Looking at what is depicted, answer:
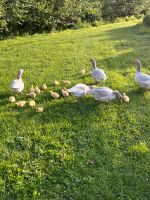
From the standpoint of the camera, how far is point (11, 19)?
12695 mm

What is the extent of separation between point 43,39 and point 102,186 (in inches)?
325

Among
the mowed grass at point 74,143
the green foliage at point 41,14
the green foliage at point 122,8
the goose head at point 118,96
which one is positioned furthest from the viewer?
the green foliage at point 122,8

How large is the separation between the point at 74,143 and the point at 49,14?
31.5 ft

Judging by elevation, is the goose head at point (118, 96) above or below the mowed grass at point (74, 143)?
above

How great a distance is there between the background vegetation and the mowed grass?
4322mm

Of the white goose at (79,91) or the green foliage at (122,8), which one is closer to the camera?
the white goose at (79,91)

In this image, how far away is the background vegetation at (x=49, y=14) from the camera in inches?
494

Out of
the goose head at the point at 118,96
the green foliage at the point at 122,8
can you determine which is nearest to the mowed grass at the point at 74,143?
the goose head at the point at 118,96

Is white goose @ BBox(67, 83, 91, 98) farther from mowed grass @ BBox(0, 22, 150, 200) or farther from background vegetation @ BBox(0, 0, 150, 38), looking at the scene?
background vegetation @ BBox(0, 0, 150, 38)

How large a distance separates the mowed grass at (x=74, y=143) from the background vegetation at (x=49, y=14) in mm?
4322

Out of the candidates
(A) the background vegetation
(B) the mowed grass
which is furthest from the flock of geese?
(A) the background vegetation

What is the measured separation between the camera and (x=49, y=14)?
14.3m

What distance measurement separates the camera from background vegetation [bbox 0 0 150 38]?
12.6 meters

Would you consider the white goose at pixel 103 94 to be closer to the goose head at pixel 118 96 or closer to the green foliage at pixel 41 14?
the goose head at pixel 118 96
